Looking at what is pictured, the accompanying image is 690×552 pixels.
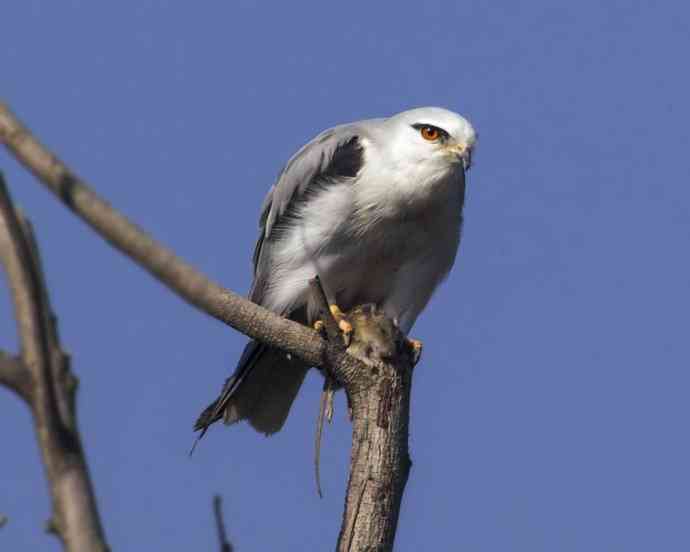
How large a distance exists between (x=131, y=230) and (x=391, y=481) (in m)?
2.57

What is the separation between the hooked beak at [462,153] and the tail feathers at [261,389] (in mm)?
1401

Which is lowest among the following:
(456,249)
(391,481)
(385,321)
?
(391,481)

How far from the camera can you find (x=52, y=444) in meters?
1.64

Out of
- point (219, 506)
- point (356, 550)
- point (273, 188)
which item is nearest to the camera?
point (219, 506)

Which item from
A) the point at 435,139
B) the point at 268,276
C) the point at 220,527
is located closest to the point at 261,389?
the point at 268,276

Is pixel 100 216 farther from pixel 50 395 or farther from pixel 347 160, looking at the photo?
pixel 347 160

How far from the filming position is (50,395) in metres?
1.67

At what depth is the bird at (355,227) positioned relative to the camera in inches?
237

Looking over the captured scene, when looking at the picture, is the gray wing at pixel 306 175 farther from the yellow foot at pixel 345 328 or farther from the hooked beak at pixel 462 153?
the yellow foot at pixel 345 328

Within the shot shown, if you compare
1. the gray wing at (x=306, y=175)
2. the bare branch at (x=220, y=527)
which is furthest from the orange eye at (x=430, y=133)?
the bare branch at (x=220, y=527)

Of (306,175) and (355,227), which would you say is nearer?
(355,227)

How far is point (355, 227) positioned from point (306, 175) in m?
0.45

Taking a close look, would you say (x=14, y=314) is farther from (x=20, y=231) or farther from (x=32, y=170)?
(x=32, y=170)

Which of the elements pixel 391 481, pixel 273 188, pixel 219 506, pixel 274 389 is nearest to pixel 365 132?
pixel 273 188
